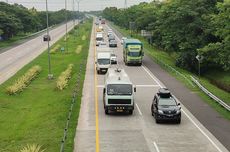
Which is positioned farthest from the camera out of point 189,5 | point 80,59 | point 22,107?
point 80,59

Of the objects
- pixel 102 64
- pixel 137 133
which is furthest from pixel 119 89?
pixel 102 64

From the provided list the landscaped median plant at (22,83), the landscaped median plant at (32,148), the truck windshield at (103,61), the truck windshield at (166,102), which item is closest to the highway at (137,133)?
the truck windshield at (166,102)

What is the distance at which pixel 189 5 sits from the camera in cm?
6247

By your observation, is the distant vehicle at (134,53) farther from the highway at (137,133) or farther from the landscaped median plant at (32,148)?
the landscaped median plant at (32,148)

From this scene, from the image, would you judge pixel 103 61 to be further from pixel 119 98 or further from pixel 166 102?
pixel 166 102

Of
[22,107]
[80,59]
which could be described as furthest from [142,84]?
[80,59]

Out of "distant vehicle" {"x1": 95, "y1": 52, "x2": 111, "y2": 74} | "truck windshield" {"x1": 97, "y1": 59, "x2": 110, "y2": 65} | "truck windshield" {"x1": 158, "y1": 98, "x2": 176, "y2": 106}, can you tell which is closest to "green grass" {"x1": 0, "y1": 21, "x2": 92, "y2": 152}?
"distant vehicle" {"x1": 95, "y1": 52, "x2": 111, "y2": 74}

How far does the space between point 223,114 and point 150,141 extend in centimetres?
897

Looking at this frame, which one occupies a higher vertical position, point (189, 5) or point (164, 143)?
point (189, 5)

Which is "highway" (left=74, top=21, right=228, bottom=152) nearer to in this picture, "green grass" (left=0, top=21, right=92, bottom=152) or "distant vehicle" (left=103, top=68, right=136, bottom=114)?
"distant vehicle" (left=103, top=68, right=136, bottom=114)

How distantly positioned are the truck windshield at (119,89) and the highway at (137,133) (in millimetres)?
1650

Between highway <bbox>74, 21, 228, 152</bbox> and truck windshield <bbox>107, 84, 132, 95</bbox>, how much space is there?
64.9 inches

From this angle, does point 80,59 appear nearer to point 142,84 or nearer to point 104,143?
point 142,84

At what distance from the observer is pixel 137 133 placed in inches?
1096
